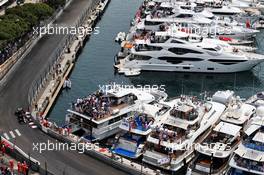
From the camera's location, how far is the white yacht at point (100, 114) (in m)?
52.6

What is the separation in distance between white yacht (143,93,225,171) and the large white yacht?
1.06 metres

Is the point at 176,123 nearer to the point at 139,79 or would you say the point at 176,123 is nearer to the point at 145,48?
the point at 139,79

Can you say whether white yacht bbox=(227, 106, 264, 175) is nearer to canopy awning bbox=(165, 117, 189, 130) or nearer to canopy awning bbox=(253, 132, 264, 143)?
canopy awning bbox=(253, 132, 264, 143)

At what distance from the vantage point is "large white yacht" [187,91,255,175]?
46531 mm

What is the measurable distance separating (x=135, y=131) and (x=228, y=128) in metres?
8.50

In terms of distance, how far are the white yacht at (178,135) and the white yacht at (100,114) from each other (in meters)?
5.12

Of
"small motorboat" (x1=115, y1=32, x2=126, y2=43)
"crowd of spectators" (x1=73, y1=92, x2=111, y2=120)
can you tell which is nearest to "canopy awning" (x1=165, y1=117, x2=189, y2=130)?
"crowd of spectators" (x1=73, y1=92, x2=111, y2=120)

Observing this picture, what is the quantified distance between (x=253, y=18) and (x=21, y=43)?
42771mm

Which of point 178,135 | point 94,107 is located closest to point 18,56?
point 94,107

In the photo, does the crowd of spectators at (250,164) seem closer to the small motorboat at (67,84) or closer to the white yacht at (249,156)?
the white yacht at (249,156)

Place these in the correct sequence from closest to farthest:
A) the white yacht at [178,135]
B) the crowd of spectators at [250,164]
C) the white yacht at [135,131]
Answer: the crowd of spectators at [250,164]
the white yacht at [178,135]
the white yacht at [135,131]

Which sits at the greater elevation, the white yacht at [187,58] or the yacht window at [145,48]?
the yacht window at [145,48]

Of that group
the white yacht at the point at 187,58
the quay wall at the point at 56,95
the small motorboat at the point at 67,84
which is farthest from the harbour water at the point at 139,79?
the quay wall at the point at 56,95

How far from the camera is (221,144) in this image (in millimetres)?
48219
